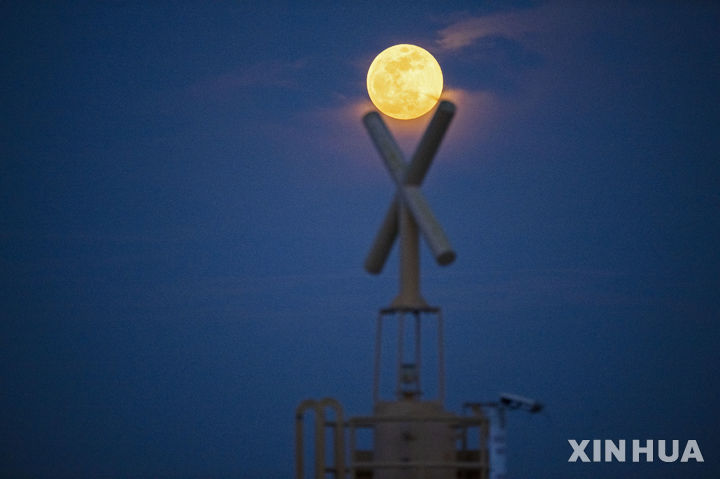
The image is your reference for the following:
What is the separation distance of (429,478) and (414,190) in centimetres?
755

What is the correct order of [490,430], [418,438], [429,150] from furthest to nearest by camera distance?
[490,430]
[429,150]
[418,438]

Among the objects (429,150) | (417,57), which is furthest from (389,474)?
(417,57)

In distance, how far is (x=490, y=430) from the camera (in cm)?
3359

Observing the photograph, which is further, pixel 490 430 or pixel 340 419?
pixel 490 430

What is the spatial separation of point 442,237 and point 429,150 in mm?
2921

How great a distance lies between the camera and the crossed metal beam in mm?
30219

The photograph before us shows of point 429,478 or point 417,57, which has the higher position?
point 417,57

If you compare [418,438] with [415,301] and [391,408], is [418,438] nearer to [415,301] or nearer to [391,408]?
[391,408]

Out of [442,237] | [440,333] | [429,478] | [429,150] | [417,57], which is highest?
[417,57]

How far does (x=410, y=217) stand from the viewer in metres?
31.5

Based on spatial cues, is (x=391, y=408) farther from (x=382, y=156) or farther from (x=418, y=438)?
(x=382, y=156)

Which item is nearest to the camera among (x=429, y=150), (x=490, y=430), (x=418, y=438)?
(x=418, y=438)

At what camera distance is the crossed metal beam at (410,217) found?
99.1ft

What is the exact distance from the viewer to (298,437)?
29797 mm
